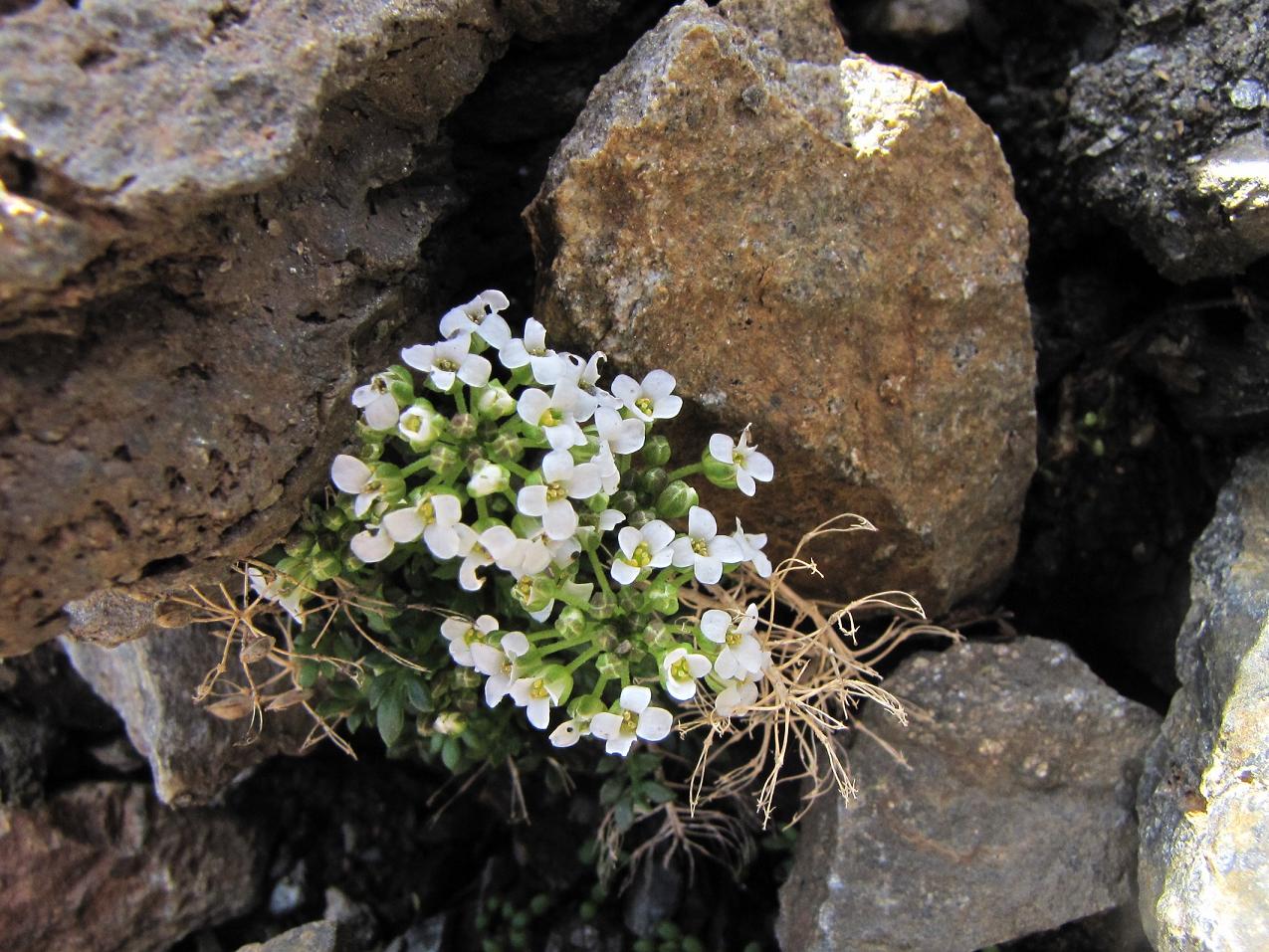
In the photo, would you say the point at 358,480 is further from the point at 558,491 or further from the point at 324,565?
the point at 558,491

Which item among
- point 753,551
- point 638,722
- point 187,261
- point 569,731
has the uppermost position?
point 187,261

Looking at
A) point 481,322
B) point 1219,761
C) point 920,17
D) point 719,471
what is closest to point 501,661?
point 719,471

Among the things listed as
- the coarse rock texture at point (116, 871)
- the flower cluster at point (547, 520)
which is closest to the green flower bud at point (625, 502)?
the flower cluster at point (547, 520)

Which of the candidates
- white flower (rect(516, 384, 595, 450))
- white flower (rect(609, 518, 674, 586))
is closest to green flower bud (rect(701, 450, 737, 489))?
white flower (rect(609, 518, 674, 586))

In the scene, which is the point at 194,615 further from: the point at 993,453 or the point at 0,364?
the point at 993,453

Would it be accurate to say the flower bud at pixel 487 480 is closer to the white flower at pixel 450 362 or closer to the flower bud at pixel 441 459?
the flower bud at pixel 441 459

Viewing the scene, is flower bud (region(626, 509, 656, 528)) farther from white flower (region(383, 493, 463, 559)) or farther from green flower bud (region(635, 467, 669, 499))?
white flower (region(383, 493, 463, 559))
